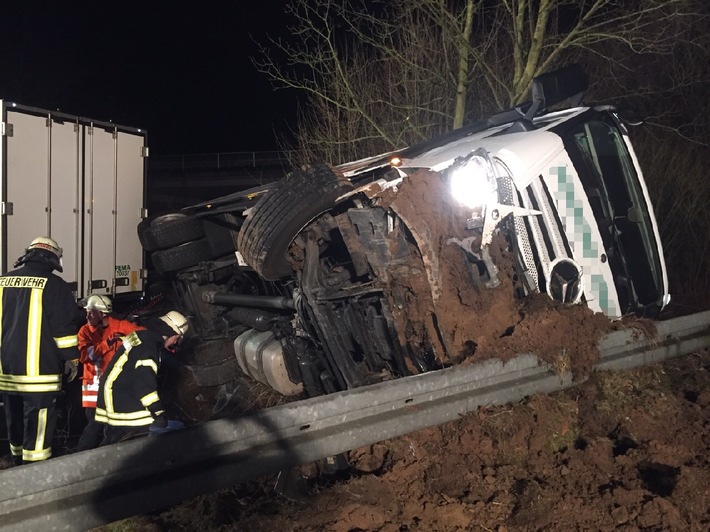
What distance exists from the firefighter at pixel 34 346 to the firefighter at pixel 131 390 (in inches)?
15.0

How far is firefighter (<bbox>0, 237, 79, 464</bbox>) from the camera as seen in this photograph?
4.47 metres

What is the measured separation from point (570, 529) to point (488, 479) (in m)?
0.51

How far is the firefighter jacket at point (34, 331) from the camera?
14.7 ft

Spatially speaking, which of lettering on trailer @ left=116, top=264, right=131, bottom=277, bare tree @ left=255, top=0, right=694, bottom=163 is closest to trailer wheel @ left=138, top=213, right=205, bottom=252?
lettering on trailer @ left=116, top=264, right=131, bottom=277

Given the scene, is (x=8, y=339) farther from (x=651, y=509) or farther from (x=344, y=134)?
(x=344, y=134)

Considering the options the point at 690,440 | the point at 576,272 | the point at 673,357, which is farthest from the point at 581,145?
the point at 690,440

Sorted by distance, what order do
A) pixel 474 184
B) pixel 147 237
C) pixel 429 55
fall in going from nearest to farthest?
1. pixel 474 184
2. pixel 147 237
3. pixel 429 55

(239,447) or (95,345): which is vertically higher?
(95,345)

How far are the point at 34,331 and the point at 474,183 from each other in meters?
2.94

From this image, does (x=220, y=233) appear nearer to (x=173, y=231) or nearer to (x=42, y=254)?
(x=173, y=231)

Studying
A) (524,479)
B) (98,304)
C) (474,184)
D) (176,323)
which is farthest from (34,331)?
(524,479)

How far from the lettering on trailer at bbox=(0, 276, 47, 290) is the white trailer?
2.25 m

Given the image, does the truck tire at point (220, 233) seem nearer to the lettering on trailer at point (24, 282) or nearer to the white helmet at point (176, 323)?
the white helmet at point (176, 323)

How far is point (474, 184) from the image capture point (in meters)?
4.09
